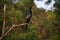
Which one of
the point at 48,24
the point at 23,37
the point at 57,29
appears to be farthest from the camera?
the point at 48,24

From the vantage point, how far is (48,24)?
1164 centimetres

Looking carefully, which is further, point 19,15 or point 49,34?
point 49,34

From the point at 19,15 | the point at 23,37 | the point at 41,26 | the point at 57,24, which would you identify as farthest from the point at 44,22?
the point at 23,37

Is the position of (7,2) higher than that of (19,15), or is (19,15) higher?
(7,2)

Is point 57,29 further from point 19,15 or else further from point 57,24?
point 19,15

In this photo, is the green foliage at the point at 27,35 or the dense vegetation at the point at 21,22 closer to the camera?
the green foliage at the point at 27,35

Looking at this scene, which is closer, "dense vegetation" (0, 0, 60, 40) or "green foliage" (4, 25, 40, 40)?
"green foliage" (4, 25, 40, 40)

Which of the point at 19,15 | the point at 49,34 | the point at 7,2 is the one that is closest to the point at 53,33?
the point at 49,34

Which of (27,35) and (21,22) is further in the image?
(21,22)

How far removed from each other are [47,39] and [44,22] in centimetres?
140

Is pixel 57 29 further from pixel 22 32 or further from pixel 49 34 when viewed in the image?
pixel 22 32

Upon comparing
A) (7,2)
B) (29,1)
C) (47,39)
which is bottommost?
(47,39)

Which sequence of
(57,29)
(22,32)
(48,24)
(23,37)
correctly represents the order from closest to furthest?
(23,37)
(22,32)
(57,29)
(48,24)

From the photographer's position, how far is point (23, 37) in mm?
7035
